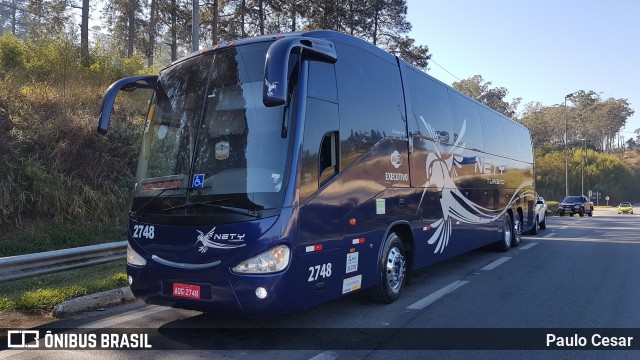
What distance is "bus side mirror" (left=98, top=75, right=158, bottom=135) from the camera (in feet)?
18.8

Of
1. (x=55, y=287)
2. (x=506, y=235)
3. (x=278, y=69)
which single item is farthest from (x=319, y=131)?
(x=506, y=235)

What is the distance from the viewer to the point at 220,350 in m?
4.90

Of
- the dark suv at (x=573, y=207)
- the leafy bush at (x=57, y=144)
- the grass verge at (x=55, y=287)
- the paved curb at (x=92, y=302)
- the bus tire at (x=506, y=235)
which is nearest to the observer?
the paved curb at (x=92, y=302)

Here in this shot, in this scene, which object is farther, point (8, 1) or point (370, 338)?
point (8, 1)

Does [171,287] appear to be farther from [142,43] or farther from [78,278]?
[142,43]

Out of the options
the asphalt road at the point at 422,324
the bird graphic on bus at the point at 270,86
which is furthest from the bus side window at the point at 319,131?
the asphalt road at the point at 422,324

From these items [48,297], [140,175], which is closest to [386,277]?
[140,175]

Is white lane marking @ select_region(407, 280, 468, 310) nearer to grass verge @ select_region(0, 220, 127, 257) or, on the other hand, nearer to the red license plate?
the red license plate

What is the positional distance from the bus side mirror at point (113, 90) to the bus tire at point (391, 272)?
3921mm

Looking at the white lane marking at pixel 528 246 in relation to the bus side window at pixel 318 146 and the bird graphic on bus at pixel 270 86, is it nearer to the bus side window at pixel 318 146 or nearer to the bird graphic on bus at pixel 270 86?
the bus side window at pixel 318 146

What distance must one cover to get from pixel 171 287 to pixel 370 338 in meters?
2.30

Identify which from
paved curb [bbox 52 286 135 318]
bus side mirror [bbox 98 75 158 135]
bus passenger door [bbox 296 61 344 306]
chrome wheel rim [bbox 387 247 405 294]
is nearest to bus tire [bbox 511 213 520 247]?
chrome wheel rim [bbox 387 247 405 294]

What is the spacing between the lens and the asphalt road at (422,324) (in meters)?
4.92

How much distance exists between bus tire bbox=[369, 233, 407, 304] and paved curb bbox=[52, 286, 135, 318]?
3.71 m
